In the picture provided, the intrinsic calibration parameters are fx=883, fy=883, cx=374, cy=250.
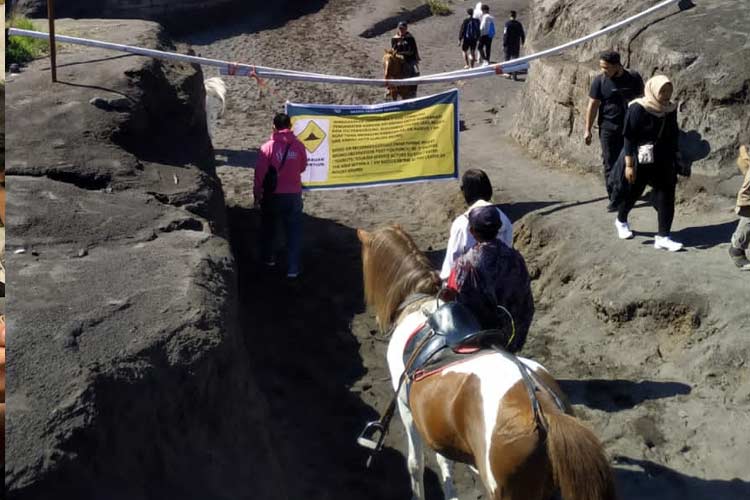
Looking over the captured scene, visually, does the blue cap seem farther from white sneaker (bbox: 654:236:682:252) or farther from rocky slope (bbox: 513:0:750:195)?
rocky slope (bbox: 513:0:750:195)

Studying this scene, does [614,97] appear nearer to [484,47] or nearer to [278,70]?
[278,70]

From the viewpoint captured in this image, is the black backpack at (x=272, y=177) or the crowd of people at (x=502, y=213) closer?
the crowd of people at (x=502, y=213)

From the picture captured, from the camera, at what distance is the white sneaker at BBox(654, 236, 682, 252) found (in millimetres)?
8641

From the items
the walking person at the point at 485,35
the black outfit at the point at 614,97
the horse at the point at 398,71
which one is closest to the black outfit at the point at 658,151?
the black outfit at the point at 614,97

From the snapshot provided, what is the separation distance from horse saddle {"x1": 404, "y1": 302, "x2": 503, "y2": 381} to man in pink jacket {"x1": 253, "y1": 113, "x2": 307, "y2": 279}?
13.9 feet

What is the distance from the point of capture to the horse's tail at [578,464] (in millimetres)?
4254

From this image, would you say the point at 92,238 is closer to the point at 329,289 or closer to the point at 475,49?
the point at 329,289

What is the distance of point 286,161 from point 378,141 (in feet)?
4.87

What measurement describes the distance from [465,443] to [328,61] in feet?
54.1

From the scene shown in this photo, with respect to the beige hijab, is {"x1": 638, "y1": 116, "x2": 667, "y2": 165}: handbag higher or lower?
lower

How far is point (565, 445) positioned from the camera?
431cm

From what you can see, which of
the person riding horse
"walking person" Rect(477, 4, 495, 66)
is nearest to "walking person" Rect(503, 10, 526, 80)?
"walking person" Rect(477, 4, 495, 66)

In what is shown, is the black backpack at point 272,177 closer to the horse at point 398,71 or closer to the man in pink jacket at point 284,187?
the man in pink jacket at point 284,187

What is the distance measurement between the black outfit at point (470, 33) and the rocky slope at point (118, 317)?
1274cm
